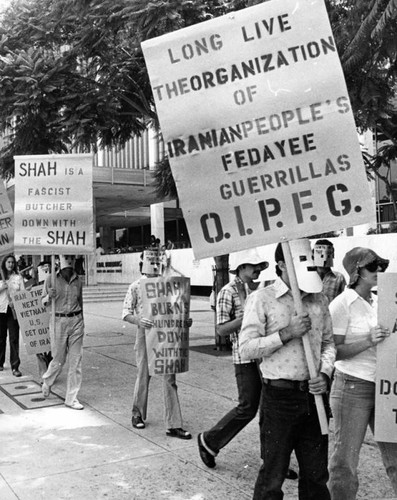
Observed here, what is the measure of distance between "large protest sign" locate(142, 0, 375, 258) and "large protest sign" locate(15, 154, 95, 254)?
369 cm

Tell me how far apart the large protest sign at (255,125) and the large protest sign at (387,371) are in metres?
Answer: 0.53

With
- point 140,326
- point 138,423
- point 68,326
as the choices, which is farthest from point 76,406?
point 140,326

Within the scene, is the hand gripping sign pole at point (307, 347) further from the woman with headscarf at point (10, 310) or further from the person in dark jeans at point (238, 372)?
the woman with headscarf at point (10, 310)

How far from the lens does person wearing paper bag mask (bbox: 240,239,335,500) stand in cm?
308

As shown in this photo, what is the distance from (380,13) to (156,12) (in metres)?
3.61

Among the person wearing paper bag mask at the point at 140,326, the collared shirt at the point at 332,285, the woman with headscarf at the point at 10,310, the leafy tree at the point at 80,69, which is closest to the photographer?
the person wearing paper bag mask at the point at 140,326

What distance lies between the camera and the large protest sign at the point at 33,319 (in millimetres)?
7520

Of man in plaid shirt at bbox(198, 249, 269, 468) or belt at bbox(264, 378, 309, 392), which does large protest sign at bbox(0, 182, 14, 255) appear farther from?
belt at bbox(264, 378, 309, 392)

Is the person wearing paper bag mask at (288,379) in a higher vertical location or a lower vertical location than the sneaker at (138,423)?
higher

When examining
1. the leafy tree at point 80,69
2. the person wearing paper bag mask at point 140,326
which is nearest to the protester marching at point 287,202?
the person wearing paper bag mask at point 140,326

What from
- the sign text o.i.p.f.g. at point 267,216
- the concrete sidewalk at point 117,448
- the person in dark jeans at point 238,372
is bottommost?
the concrete sidewalk at point 117,448

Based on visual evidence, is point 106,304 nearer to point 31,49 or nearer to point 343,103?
point 31,49

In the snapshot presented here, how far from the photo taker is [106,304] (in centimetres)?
2214

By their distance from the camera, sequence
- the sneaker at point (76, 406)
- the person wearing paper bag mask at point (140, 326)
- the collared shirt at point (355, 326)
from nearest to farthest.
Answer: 1. the collared shirt at point (355, 326)
2. the person wearing paper bag mask at point (140, 326)
3. the sneaker at point (76, 406)
